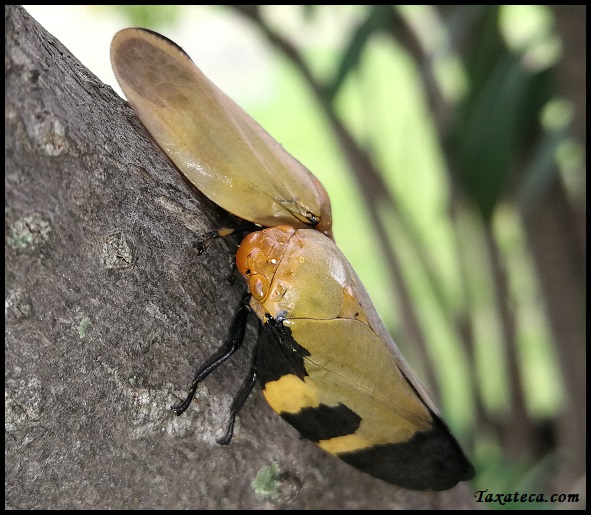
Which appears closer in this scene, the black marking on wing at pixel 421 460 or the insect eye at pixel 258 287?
the insect eye at pixel 258 287

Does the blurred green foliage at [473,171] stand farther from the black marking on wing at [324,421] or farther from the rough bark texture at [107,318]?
the rough bark texture at [107,318]

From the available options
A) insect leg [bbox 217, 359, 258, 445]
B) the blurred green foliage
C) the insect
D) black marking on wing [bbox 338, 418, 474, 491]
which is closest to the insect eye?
the insect

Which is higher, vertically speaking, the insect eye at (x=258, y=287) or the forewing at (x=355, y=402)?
the insect eye at (x=258, y=287)

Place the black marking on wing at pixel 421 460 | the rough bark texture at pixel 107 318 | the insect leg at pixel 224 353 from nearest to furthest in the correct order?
1. the rough bark texture at pixel 107 318
2. the insect leg at pixel 224 353
3. the black marking on wing at pixel 421 460

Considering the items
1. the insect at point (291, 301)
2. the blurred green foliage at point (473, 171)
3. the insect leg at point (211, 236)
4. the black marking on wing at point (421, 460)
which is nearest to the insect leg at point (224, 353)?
the insect at point (291, 301)

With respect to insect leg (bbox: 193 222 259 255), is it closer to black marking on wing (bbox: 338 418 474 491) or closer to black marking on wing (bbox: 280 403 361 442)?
black marking on wing (bbox: 280 403 361 442)

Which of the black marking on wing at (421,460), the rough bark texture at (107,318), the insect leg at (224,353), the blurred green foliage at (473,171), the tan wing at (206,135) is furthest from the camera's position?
the blurred green foliage at (473,171)

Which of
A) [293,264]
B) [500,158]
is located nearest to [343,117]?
[500,158]

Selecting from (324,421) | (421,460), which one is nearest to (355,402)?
(324,421)
